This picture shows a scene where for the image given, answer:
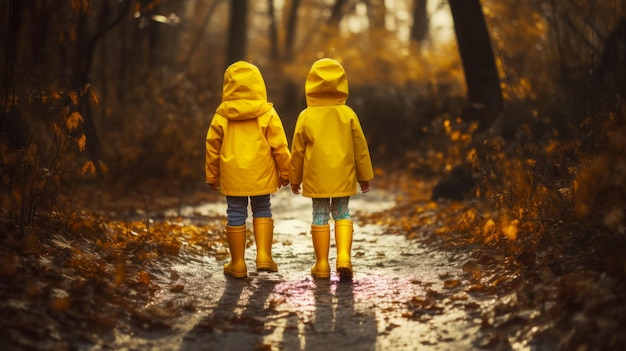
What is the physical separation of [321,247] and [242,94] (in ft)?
5.00

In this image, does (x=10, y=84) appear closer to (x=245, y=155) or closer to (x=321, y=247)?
(x=245, y=155)

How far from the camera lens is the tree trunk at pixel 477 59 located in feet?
34.4

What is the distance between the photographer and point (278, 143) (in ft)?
20.9

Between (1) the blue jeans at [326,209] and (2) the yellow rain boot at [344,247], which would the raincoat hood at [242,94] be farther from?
(2) the yellow rain boot at [344,247]

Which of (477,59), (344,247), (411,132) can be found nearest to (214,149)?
(344,247)

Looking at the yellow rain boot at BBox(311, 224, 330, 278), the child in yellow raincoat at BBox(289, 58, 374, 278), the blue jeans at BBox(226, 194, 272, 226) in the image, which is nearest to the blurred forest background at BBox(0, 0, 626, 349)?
the blue jeans at BBox(226, 194, 272, 226)

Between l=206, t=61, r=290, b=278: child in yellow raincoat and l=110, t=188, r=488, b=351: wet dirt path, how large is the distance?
1.43 ft

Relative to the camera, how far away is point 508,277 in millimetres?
5559

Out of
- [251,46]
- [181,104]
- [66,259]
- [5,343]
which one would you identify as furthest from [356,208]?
[251,46]

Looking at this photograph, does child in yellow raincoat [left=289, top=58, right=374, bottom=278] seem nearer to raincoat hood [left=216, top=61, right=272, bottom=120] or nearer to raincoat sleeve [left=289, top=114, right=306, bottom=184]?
raincoat sleeve [left=289, top=114, right=306, bottom=184]

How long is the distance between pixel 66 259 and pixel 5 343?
1.73 meters

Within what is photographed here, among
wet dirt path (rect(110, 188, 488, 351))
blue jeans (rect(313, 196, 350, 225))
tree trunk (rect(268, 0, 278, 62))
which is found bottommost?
wet dirt path (rect(110, 188, 488, 351))

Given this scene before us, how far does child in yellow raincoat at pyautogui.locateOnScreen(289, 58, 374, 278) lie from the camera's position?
243 inches

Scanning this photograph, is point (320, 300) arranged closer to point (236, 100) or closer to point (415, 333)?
point (415, 333)
